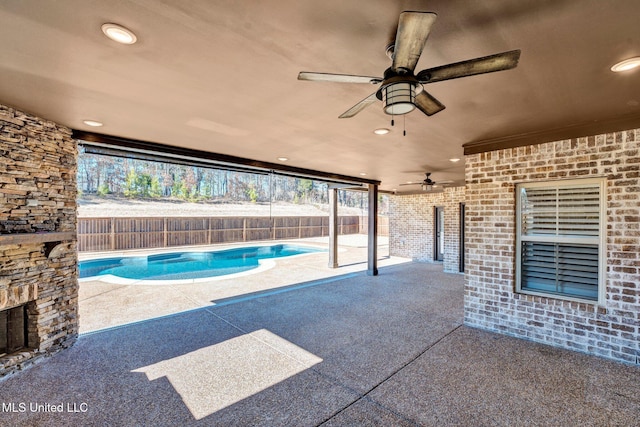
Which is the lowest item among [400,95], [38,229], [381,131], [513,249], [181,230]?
[181,230]

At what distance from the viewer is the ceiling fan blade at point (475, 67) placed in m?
1.56

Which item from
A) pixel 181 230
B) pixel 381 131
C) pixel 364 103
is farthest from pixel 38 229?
pixel 181 230

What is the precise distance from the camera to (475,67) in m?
1.66

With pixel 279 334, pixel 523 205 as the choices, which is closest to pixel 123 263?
pixel 279 334

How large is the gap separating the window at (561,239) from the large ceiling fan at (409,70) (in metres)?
3.05

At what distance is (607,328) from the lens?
3.42 metres

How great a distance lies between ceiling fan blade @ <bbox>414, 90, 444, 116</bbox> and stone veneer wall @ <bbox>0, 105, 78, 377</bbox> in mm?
3802

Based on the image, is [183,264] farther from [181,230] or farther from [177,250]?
[181,230]

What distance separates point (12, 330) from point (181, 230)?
12581 mm

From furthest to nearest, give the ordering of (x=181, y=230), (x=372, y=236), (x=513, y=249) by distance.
A: (x=181, y=230) < (x=372, y=236) < (x=513, y=249)

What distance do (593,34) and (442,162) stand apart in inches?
166

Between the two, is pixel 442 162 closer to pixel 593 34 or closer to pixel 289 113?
pixel 289 113

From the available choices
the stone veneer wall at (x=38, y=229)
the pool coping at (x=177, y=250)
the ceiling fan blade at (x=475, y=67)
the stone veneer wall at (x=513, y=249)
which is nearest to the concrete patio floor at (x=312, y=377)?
the stone veneer wall at (x=513, y=249)

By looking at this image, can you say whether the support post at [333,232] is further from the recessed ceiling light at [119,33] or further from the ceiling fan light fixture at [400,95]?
the recessed ceiling light at [119,33]
